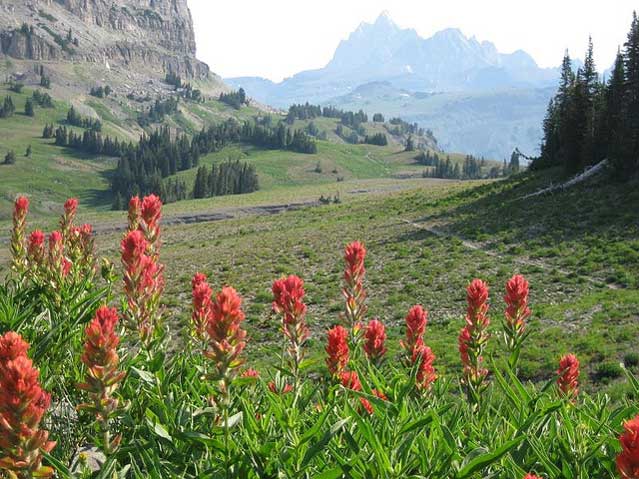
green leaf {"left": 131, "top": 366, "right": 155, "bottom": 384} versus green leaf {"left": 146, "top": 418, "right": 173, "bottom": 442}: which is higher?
green leaf {"left": 131, "top": 366, "right": 155, "bottom": 384}

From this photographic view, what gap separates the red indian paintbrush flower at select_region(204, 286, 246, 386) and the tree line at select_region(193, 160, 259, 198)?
519 ft

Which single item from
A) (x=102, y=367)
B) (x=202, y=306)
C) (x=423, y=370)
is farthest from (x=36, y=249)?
(x=423, y=370)

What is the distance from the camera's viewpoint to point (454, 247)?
121ft

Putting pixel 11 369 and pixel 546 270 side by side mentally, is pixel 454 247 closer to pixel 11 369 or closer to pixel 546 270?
pixel 546 270

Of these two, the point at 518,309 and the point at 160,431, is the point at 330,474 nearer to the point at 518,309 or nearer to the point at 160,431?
the point at 160,431

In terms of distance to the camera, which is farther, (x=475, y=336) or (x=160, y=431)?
(x=475, y=336)

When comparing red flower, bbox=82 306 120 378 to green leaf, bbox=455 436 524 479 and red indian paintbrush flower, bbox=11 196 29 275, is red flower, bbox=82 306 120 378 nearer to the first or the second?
green leaf, bbox=455 436 524 479

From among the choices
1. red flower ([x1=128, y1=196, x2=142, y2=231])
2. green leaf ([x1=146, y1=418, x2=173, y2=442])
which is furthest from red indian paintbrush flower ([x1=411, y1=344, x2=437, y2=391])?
red flower ([x1=128, y1=196, x2=142, y2=231])

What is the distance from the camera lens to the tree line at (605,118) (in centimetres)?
4653

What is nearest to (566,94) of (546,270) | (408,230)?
(408,230)

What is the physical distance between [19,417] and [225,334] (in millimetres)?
988

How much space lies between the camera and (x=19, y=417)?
211 centimetres

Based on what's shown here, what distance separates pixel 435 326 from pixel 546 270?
401 inches

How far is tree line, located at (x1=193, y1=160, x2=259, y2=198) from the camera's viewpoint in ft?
516
